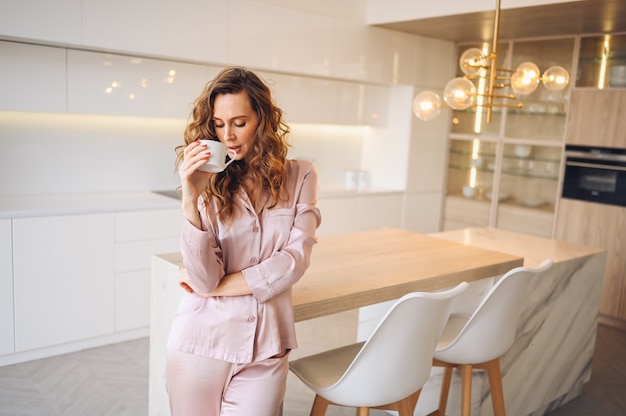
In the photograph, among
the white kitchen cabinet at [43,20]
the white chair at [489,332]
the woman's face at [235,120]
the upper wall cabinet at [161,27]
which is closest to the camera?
the woman's face at [235,120]

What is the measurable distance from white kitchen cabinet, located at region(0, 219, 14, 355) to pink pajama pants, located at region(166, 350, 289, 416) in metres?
2.08

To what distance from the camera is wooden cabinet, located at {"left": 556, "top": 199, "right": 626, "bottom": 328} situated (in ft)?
14.9

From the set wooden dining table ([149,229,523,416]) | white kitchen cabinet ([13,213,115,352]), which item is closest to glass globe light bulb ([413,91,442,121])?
wooden dining table ([149,229,523,416])

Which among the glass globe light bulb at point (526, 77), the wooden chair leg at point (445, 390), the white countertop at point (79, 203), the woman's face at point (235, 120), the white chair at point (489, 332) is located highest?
the glass globe light bulb at point (526, 77)

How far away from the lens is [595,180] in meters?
4.65

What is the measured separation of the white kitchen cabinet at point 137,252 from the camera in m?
3.72

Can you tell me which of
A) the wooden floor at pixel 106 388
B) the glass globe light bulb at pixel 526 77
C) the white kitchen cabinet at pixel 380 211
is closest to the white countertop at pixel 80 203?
the wooden floor at pixel 106 388

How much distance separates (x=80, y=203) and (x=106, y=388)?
45.1 inches

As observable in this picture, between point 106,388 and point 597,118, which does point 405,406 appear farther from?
point 597,118

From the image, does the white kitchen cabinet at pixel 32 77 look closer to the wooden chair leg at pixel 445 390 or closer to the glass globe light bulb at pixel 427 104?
the glass globe light bulb at pixel 427 104

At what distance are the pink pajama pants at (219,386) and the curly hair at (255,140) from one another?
0.40m

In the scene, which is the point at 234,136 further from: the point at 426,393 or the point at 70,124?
the point at 70,124

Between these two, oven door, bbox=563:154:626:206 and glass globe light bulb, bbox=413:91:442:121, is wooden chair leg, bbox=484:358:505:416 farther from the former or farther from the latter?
oven door, bbox=563:154:626:206

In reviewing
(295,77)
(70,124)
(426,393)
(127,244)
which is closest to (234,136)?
(426,393)
